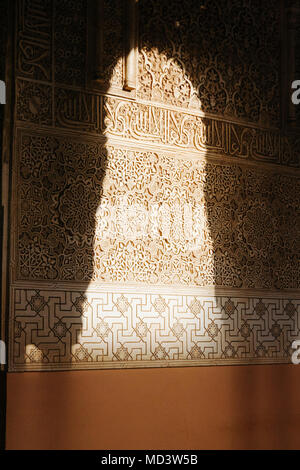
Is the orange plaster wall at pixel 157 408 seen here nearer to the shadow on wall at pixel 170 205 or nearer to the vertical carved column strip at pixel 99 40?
the shadow on wall at pixel 170 205

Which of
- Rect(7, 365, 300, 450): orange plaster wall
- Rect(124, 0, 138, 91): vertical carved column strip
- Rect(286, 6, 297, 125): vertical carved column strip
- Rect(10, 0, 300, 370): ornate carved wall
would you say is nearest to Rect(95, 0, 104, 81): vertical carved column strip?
Rect(10, 0, 300, 370): ornate carved wall

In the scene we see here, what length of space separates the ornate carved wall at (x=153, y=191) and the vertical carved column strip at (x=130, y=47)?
0.04m

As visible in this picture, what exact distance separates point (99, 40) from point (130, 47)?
209mm

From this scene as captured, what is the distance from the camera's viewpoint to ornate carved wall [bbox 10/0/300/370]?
3.36 m

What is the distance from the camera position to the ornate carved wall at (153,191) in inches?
132

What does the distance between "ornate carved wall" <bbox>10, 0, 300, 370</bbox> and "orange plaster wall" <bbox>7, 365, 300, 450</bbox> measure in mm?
89

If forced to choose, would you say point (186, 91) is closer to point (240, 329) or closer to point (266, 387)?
point (240, 329)

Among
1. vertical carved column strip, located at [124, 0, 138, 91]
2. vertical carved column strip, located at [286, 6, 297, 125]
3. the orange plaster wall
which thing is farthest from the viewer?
vertical carved column strip, located at [286, 6, 297, 125]

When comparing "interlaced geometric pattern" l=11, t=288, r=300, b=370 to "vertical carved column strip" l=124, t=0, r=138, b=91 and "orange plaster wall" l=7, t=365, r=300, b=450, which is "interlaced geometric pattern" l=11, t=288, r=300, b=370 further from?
"vertical carved column strip" l=124, t=0, r=138, b=91

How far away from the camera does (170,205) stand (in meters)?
3.78

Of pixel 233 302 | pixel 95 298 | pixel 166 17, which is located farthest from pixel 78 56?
pixel 233 302

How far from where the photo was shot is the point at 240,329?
3.92m

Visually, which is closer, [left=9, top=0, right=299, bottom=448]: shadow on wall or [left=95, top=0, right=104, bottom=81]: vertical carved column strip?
[left=9, top=0, right=299, bottom=448]: shadow on wall

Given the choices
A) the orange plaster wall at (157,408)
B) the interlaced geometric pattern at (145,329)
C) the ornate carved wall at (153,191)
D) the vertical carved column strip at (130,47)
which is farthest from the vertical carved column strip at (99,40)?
the orange plaster wall at (157,408)
